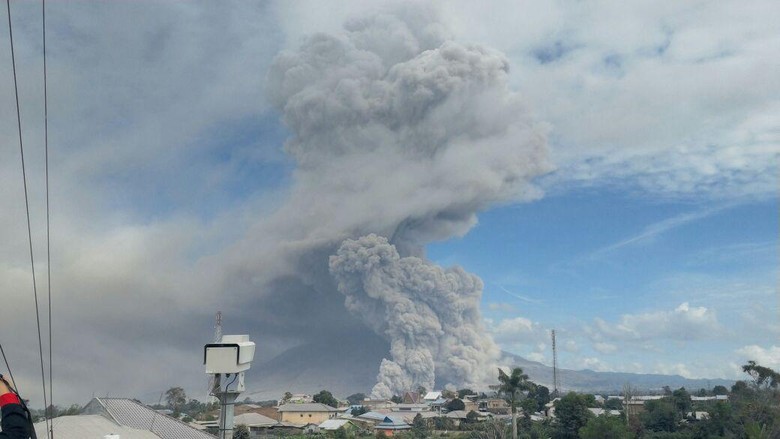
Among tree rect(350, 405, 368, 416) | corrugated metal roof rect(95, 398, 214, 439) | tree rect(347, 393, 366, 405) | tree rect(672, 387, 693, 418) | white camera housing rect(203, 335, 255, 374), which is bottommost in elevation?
tree rect(347, 393, 366, 405)

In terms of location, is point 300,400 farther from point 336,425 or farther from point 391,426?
point 391,426

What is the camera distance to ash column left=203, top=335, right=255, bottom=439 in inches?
206

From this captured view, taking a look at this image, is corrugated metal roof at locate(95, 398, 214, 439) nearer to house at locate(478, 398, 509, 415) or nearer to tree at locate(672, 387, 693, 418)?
tree at locate(672, 387, 693, 418)

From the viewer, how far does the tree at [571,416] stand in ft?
158

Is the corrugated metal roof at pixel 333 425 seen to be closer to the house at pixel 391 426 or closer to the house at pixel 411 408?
the house at pixel 391 426

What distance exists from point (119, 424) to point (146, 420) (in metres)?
2.09

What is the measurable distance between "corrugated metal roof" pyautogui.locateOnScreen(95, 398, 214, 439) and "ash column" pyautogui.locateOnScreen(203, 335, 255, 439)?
30.6 metres

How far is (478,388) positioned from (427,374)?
64.3 feet

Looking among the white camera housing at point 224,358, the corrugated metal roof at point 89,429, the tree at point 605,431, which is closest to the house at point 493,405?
the tree at point 605,431

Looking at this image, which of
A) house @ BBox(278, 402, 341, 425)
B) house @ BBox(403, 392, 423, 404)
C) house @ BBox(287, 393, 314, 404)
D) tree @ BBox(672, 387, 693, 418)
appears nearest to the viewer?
tree @ BBox(672, 387, 693, 418)

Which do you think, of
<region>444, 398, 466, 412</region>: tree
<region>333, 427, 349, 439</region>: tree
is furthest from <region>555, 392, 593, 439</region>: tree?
<region>444, 398, 466, 412</region>: tree

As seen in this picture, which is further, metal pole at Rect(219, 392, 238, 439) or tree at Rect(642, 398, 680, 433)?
tree at Rect(642, 398, 680, 433)

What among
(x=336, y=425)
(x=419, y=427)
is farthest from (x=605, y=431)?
(x=336, y=425)

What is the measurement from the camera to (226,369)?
521cm
